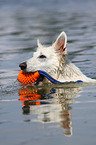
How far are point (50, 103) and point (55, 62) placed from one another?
86.7 inches

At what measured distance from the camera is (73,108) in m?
7.78

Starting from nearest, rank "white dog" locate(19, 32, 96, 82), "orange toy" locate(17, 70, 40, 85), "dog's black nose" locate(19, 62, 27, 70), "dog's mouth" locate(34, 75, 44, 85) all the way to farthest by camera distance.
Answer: "dog's black nose" locate(19, 62, 27, 70), "white dog" locate(19, 32, 96, 82), "orange toy" locate(17, 70, 40, 85), "dog's mouth" locate(34, 75, 44, 85)

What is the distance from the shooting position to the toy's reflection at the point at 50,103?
277 inches

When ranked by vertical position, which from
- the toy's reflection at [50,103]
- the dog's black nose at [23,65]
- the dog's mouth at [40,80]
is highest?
the dog's black nose at [23,65]

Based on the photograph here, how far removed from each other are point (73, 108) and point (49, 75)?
275 cm

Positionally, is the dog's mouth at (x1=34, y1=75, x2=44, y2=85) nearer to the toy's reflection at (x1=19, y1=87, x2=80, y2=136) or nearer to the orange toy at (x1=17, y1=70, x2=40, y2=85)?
the orange toy at (x1=17, y1=70, x2=40, y2=85)

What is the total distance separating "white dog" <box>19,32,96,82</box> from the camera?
400 inches

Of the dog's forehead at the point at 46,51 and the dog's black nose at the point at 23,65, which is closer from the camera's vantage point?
the dog's black nose at the point at 23,65

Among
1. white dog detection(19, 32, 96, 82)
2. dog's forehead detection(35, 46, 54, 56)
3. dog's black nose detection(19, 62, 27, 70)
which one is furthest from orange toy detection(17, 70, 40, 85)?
dog's forehead detection(35, 46, 54, 56)

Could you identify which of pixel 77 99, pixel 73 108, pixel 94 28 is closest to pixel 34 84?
pixel 77 99

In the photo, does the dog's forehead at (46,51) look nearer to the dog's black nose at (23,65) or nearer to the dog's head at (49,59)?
the dog's head at (49,59)

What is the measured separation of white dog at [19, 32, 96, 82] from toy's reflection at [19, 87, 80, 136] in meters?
0.49

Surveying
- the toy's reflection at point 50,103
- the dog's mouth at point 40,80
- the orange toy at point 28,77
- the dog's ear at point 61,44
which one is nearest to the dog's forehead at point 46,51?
the dog's ear at point 61,44

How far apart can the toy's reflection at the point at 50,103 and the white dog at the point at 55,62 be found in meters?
0.49
